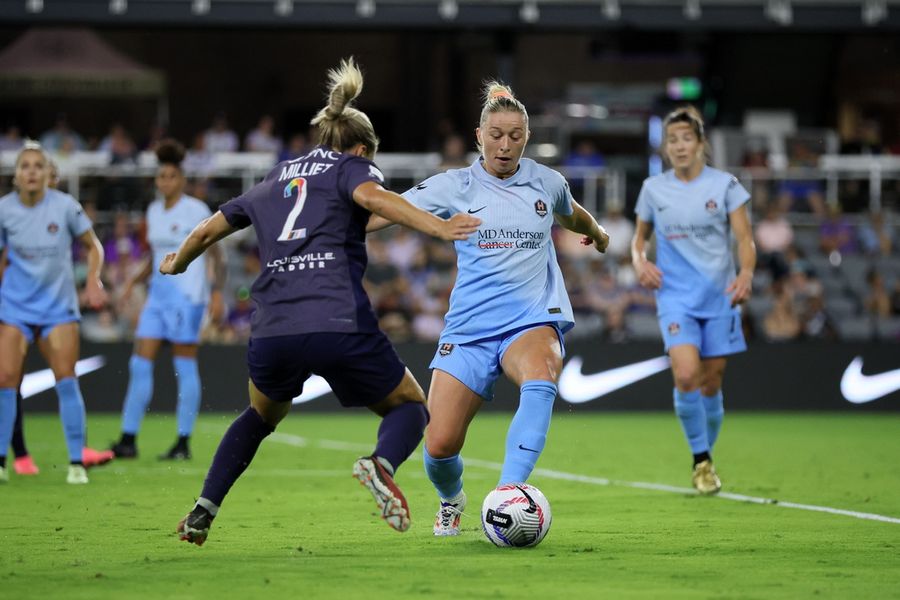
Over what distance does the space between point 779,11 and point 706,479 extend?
17.3 meters

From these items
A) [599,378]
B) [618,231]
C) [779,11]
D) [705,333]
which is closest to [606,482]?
[705,333]

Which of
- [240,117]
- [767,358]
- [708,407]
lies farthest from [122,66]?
[708,407]

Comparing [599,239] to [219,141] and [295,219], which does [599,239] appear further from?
[219,141]

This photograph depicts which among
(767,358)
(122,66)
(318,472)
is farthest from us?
(122,66)

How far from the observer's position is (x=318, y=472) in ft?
37.8

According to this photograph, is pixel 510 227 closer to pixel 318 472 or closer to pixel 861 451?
pixel 318 472

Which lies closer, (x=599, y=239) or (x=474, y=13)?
(x=599, y=239)

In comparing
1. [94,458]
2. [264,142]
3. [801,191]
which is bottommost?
[94,458]

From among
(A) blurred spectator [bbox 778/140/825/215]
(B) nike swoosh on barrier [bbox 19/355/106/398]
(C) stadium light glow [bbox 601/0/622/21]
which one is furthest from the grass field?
(C) stadium light glow [bbox 601/0/622/21]

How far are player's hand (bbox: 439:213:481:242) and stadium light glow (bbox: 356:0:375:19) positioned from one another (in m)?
18.9

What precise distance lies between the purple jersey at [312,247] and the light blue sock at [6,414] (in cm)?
460

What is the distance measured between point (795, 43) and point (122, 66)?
14.2 m

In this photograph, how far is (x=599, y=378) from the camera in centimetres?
1842

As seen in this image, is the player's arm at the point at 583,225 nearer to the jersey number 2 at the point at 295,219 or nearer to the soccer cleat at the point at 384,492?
the jersey number 2 at the point at 295,219
